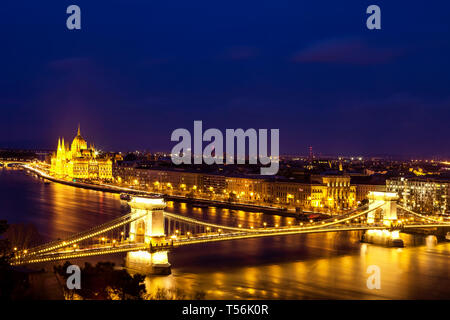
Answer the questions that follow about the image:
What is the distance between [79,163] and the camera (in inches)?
1988

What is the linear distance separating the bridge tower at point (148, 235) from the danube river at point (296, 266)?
1.06 ft

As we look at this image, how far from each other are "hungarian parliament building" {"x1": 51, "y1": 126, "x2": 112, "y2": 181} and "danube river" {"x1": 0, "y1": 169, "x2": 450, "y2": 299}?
29.7 metres

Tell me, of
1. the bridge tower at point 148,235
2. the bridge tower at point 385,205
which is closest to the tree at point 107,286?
the bridge tower at point 148,235

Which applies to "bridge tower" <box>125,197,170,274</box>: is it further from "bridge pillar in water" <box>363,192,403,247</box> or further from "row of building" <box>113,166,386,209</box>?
"row of building" <box>113,166,386,209</box>

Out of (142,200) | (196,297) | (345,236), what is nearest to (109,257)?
(142,200)

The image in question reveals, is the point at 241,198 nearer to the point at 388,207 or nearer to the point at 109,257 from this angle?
the point at 388,207

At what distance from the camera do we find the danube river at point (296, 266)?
9.93 m

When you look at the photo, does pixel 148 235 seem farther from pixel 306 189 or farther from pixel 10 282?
pixel 306 189

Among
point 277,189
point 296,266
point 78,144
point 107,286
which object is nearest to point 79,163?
point 78,144

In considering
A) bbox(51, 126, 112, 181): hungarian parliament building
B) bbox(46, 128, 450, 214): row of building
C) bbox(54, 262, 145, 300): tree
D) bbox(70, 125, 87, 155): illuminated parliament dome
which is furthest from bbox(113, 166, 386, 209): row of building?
bbox(70, 125, 87, 155): illuminated parliament dome

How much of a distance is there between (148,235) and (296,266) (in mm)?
3304

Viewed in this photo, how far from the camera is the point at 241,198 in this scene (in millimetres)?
29266

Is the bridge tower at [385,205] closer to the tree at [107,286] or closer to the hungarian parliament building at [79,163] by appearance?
the tree at [107,286]
